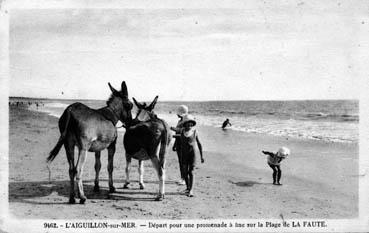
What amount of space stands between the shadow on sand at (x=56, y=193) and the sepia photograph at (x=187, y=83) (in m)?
0.02

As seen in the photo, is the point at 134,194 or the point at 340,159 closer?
the point at 134,194

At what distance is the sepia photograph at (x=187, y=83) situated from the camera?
438 cm

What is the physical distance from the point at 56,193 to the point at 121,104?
115cm

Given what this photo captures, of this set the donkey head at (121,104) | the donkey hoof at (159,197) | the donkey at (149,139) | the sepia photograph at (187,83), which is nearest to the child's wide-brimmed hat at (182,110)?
the sepia photograph at (187,83)

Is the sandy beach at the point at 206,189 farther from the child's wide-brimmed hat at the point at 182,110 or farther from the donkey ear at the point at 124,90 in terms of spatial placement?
the donkey ear at the point at 124,90

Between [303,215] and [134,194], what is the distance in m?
1.80

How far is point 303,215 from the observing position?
438cm

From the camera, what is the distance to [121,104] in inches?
172

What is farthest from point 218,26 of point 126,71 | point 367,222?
point 367,222

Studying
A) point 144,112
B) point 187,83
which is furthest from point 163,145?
point 187,83

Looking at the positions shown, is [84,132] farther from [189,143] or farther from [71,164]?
[189,143]

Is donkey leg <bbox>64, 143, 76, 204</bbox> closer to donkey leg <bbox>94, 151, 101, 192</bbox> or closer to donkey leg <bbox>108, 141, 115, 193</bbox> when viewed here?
donkey leg <bbox>94, 151, 101, 192</bbox>

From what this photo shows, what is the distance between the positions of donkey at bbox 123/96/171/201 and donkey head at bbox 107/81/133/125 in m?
0.11

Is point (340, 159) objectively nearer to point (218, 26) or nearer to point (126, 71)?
point (218, 26)
